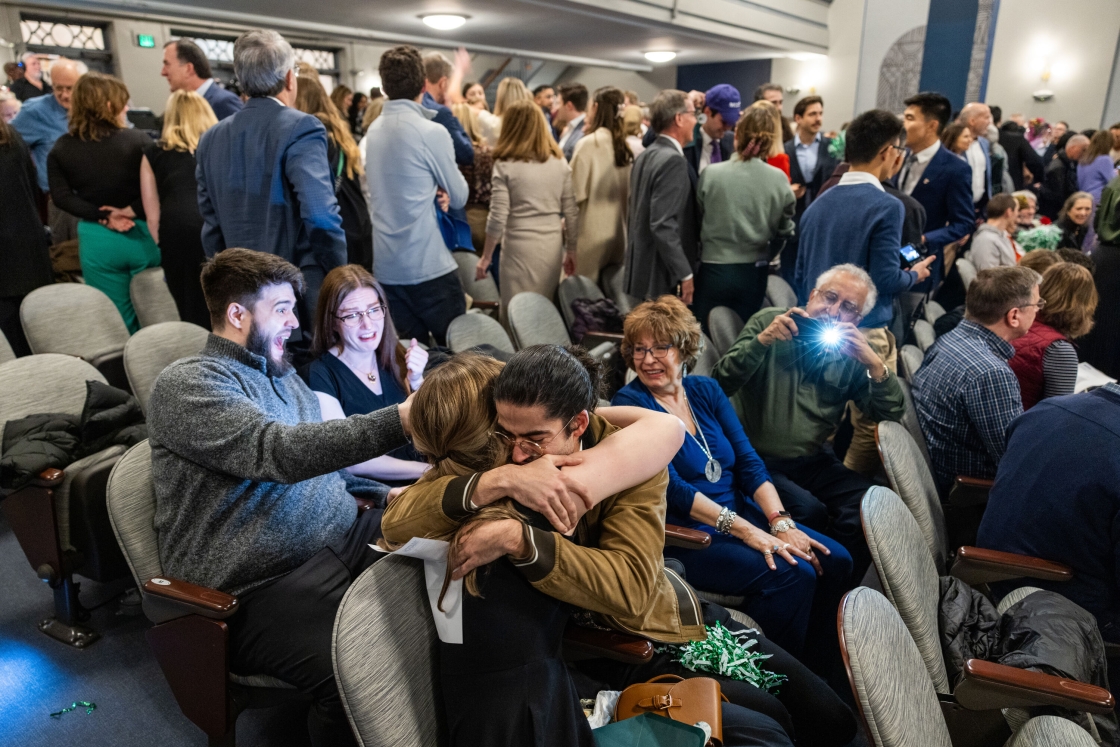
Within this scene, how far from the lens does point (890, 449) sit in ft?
6.24

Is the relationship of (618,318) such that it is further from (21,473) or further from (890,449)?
(21,473)

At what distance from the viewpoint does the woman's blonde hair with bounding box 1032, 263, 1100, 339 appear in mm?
2656

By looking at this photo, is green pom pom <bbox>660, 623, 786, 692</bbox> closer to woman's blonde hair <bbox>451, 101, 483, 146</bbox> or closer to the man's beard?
the man's beard

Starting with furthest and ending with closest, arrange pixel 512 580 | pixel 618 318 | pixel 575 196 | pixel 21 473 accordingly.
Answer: pixel 575 196, pixel 618 318, pixel 21 473, pixel 512 580

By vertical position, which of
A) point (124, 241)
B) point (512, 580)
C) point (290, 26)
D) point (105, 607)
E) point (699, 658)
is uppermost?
point (290, 26)

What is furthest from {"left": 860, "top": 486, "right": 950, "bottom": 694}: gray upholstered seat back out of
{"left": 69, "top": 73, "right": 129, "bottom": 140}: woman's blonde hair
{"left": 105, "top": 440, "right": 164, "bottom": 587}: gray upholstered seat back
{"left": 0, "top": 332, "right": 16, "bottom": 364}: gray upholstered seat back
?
{"left": 69, "top": 73, "right": 129, "bottom": 140}: woman's blonde hair

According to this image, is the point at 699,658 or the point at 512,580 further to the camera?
the point at 699,658

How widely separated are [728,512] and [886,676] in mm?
870

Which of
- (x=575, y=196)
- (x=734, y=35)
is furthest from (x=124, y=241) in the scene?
(x=734, y=35)

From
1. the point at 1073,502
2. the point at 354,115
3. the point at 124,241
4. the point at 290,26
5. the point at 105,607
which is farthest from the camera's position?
the point at 290,26

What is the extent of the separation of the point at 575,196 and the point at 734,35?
25.4 ft

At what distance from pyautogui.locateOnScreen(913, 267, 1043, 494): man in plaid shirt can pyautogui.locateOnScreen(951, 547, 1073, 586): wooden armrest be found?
521 millimetres

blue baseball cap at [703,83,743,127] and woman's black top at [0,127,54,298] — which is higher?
blue baseball cap at [703,83,743,127]

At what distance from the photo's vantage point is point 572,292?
3.80 meters
